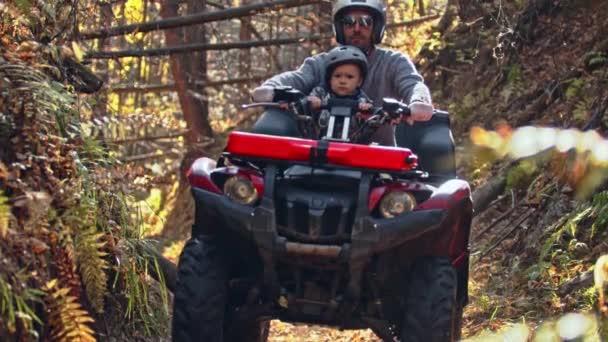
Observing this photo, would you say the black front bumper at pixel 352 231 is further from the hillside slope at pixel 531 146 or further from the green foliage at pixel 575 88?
the green foliage at pixel 575 88

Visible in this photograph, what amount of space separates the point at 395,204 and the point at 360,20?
2117 mm

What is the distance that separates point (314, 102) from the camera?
5.77 m

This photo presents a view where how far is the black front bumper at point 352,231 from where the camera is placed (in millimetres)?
4844

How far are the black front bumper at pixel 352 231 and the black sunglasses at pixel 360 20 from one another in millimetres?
2183

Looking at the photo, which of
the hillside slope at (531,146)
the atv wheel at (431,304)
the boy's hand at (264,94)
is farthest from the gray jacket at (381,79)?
the atv wheel at (431,304)

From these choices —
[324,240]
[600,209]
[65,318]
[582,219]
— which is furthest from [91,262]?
[582,219]

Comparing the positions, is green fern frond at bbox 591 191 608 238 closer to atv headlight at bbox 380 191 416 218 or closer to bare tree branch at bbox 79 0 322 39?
atv headlight at bbox 380 191 416 218

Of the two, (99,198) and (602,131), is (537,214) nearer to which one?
(602,131)

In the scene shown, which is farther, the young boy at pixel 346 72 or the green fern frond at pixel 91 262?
the young boy at pixel 346 72

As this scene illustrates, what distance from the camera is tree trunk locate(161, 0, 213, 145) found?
1448 centimetres

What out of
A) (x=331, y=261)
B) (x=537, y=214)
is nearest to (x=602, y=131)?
(x=537, y=214)

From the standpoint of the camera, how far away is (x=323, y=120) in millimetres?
5703

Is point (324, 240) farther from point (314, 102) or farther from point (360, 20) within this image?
point (360, 20)

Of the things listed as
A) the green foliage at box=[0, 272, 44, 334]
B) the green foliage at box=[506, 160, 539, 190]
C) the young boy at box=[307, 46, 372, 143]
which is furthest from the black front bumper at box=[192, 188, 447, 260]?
the green foliage at box=[506, 160, 539, 190]
